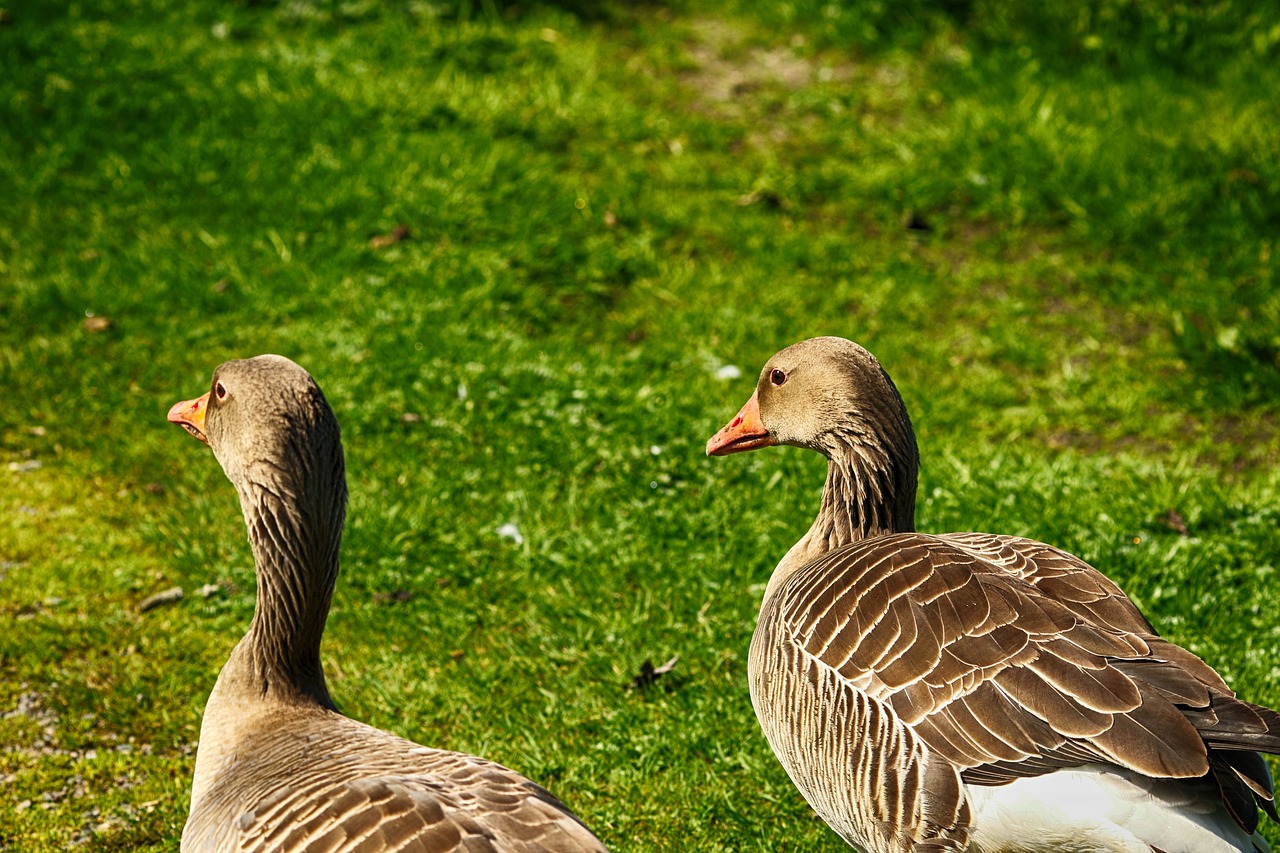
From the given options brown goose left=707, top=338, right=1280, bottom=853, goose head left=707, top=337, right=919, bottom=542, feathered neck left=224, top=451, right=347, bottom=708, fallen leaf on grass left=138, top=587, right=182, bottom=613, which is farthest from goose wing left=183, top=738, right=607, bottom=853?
fallen leaf on grass left=138, top=587, right=182, bottom=613

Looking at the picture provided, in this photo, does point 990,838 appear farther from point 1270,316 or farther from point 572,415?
point 1270,316

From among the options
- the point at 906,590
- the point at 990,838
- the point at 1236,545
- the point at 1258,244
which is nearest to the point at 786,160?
the point at 1258,244

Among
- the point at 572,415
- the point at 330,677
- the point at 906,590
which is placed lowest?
the point at 330,677

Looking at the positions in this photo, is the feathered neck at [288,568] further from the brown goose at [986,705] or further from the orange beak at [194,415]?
the brown goose at [986,705]

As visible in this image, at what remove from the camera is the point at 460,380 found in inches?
245

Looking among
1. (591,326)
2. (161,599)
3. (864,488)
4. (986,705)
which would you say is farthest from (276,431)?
(591,326)

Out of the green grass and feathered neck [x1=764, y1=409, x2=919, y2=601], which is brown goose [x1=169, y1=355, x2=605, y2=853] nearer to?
the green grass

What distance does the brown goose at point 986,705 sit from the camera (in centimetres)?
282

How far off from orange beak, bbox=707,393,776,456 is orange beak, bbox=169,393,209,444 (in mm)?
1658

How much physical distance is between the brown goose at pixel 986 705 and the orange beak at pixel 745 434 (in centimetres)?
42

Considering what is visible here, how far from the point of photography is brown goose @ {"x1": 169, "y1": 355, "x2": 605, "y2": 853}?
2.71 m

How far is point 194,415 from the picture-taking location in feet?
11.7

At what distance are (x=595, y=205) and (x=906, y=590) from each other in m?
4.77

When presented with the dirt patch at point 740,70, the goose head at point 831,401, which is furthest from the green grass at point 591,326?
the goose head at point 831,401
